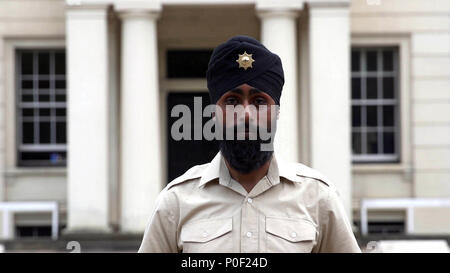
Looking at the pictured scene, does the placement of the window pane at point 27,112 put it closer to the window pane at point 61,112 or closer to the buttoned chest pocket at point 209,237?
the window pane at point 61,112

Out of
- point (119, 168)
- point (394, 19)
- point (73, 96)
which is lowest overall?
point (119, 168)

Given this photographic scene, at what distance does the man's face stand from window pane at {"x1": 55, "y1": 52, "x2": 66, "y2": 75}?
58.3 feet

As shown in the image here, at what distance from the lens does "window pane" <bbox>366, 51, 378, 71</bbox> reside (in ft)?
68.5

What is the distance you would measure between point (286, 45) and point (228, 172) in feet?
49.5

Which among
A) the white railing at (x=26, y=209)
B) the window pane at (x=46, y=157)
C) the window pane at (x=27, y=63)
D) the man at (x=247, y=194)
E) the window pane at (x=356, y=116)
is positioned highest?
the window pane at (x=27, y=63)

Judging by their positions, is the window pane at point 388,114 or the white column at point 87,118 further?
the window pane at point 388,114

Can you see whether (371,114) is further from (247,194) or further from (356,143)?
(247,194)

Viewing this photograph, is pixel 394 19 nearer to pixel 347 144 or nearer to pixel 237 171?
pixel 347 144

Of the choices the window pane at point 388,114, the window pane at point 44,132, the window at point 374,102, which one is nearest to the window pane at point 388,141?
the window at point 374,102

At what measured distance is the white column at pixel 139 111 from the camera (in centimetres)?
1842

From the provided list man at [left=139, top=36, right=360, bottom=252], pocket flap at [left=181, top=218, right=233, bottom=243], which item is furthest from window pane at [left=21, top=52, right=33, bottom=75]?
pocket flap at [left=181, top=218, right=233, bottom=243]

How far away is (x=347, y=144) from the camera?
1858cm
